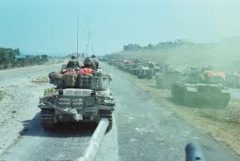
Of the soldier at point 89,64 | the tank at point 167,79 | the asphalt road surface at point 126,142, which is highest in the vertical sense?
the soldier at point 89,64

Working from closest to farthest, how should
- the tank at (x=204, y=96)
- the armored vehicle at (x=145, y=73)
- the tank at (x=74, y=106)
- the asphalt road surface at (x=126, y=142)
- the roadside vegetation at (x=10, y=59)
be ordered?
the asphalt road surface at (x=126, y=142), the tank at (x=74, y=106), the tank at (x=204, y=96), the armored vehicle at (x=145, y=73), the roadside vegetation at (x=10, y=59)

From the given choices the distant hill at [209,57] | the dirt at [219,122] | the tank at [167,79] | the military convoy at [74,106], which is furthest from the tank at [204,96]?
the distant hill at [209,57]

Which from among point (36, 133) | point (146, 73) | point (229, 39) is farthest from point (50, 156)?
point (229, 39)

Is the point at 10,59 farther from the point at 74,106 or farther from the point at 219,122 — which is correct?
the point at 74,106

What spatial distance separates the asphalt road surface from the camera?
13.2 meters

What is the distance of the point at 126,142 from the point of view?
1514 centimetres

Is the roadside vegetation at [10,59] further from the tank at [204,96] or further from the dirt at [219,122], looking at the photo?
the dirt at [219,122]

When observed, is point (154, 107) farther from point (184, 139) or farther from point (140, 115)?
point (184, 139)

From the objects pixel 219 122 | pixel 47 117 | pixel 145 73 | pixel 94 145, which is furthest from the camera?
pixel 145 73

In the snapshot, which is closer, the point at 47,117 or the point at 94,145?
the point at 94,145

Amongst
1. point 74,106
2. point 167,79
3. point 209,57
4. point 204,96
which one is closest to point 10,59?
point 209,57

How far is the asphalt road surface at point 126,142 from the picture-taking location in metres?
13.2

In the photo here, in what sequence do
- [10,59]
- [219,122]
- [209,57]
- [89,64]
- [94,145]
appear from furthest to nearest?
[209,57], [10,59], [219,122], [89,64], [94,145]

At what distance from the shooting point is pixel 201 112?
84.5ft
